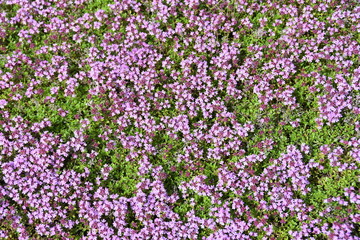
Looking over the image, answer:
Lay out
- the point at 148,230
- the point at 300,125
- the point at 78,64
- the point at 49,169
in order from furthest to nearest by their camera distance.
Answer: the point at 78,64
the point at 300,125
the point at 49,169
the point at 148,230

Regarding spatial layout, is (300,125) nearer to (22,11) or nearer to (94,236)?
(94,236)

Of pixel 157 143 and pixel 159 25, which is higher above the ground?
pixel 159 25

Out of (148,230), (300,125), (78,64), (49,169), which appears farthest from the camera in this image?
(78,64)

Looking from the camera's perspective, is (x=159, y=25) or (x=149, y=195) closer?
(x=149, y=195)

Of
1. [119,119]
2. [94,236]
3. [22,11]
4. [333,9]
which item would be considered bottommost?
[94,236]

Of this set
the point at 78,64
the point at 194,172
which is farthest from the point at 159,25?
the point at 194,172

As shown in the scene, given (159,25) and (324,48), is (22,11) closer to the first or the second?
(159,25)
